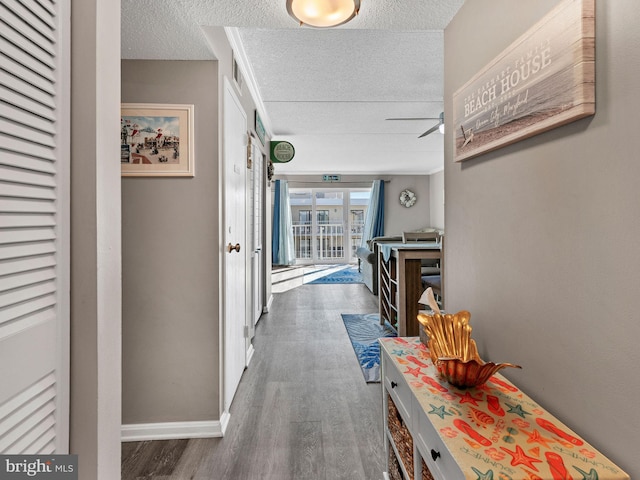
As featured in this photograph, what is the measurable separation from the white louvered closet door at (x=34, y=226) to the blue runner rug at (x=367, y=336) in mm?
2157

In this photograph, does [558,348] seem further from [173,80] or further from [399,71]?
[399,71]

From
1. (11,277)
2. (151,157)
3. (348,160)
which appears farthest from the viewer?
(348,160)

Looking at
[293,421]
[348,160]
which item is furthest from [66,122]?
[348,160]

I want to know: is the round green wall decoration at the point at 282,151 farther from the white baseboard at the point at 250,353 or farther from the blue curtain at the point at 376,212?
the blue curtain at the point at 376,212

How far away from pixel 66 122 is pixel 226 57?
1498mm

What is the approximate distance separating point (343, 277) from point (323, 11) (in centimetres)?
586

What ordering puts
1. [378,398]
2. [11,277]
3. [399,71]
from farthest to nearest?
[399,71] → [378,398] → [11,277]

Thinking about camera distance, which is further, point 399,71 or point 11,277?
point 399,71

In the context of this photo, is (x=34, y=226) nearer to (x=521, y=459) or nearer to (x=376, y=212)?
(x=521, y=459)

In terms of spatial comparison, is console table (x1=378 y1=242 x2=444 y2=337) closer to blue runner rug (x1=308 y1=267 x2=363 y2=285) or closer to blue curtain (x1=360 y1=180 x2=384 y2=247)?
blue runner rug (x1=308 y1=267 x2=363 y2=285)

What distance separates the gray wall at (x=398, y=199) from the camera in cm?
835

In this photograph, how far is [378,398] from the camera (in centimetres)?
231

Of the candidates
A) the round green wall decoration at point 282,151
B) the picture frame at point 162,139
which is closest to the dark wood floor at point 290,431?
the picture frame at point 162,139

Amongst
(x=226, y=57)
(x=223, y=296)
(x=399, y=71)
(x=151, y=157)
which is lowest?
(x=223, y=296)
